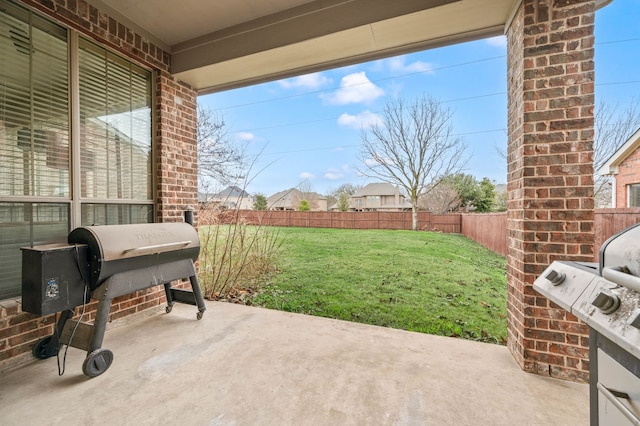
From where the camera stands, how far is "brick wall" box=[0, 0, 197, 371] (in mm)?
2164

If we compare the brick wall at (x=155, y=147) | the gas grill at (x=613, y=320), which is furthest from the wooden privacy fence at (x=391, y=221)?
the gas grill at (x=613, y=320)

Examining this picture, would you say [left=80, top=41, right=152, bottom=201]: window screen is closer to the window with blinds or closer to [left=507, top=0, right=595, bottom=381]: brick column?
the window with blinds

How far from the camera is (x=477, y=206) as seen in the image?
1179cm

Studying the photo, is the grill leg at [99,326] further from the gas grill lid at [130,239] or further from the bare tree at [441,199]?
the bare tree at [441,199]

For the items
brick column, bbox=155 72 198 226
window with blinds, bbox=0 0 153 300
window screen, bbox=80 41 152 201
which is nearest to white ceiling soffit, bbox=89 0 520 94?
brick column, bbox=155 72 198 226

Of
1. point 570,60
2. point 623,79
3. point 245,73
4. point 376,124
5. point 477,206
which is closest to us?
point 570,60

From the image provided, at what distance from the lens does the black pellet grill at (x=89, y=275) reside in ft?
6.52

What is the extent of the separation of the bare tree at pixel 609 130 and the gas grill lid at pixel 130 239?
19.1 feet

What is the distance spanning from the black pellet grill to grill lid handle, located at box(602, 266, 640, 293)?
283cm

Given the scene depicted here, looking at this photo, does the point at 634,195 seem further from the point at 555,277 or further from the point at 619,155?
the point at 555,277

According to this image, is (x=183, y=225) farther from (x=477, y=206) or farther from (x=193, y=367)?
(x=477, y=206)

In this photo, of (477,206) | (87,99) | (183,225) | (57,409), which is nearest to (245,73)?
(87,99)

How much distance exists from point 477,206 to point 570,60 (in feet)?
36.1

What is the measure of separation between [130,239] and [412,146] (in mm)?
8821
